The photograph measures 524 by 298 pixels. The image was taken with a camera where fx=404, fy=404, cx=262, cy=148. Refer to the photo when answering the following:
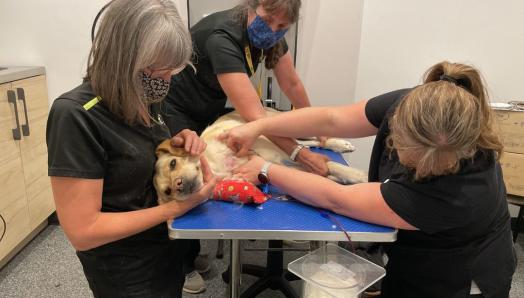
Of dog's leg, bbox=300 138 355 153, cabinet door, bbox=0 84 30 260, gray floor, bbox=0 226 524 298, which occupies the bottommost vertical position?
gray floor, bbox=0 226 524 298

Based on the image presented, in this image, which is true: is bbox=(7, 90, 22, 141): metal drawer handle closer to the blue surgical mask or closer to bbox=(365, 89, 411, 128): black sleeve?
the blue surgical mask

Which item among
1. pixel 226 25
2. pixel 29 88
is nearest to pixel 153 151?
pixel 226 25

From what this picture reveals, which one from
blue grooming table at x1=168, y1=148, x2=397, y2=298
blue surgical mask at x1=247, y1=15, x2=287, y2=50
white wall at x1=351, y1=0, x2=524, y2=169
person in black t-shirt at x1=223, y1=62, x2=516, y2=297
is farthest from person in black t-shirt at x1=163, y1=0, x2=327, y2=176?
white wall at x1=351, y1=0, x2=524, y2=169

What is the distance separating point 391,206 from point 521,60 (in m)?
2.07

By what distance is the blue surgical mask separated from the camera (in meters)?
1.48

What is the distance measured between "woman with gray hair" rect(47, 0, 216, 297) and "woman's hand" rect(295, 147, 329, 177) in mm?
528

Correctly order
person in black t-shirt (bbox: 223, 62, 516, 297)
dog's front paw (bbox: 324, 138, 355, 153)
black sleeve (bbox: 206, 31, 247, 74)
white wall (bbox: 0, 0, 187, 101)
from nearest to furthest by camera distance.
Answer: person in black t-shirt (bbox: 223, 62, 516, 297) < black sleeve (bbox: 206, 31, 247, 74) < dog's front paw (bbox: 324, 138, 355, 153) < white wall (bbox: 0, 0, 187, 101)

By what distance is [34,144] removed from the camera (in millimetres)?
2371

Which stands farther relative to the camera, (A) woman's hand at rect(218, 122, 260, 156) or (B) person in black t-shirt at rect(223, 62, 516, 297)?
(A) woman's hand at rect(218, 122, 260, 156)

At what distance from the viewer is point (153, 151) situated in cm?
107

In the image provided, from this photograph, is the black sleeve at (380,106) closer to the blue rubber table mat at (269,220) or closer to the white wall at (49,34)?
the blue rubber table mat at (269,220)

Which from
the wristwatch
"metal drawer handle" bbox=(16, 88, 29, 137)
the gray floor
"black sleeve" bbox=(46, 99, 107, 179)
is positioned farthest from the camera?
"metal drawer handle" bbox=(16, 88, 29, 137)

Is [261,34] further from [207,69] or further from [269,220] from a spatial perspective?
[269,220]

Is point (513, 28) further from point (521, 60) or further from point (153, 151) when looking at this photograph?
point (153, 151)
